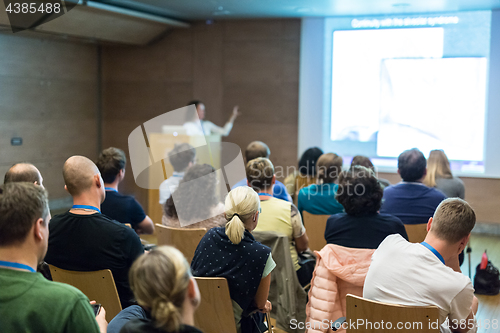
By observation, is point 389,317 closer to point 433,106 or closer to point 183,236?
point 183,236

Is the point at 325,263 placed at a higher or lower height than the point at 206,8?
lower

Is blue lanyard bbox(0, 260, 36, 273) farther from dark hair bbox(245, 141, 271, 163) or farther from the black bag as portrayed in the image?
the black bag

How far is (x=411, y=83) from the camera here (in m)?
6.73

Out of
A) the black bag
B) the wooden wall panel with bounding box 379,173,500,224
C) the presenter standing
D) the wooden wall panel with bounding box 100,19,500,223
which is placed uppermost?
the wooden wall panel with bounding box 100,19,500,223

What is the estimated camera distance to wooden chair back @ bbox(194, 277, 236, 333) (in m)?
2.10

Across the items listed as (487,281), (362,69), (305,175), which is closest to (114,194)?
(305,175)

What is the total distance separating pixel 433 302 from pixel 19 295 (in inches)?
58.4

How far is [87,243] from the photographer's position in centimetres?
220

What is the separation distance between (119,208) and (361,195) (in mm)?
1711

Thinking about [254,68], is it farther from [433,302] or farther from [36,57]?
[433,302]

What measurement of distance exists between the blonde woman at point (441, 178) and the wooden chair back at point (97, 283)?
3.02 metres

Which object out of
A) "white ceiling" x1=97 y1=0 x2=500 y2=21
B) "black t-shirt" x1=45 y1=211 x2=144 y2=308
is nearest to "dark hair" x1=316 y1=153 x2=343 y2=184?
"black t-shirt" x1=45 y1=211 x2=144 y2=308

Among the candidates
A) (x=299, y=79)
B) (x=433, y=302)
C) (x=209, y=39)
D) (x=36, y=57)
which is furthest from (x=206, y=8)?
(x=433, y=302)

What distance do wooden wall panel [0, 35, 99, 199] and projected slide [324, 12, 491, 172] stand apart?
4.35 meters
